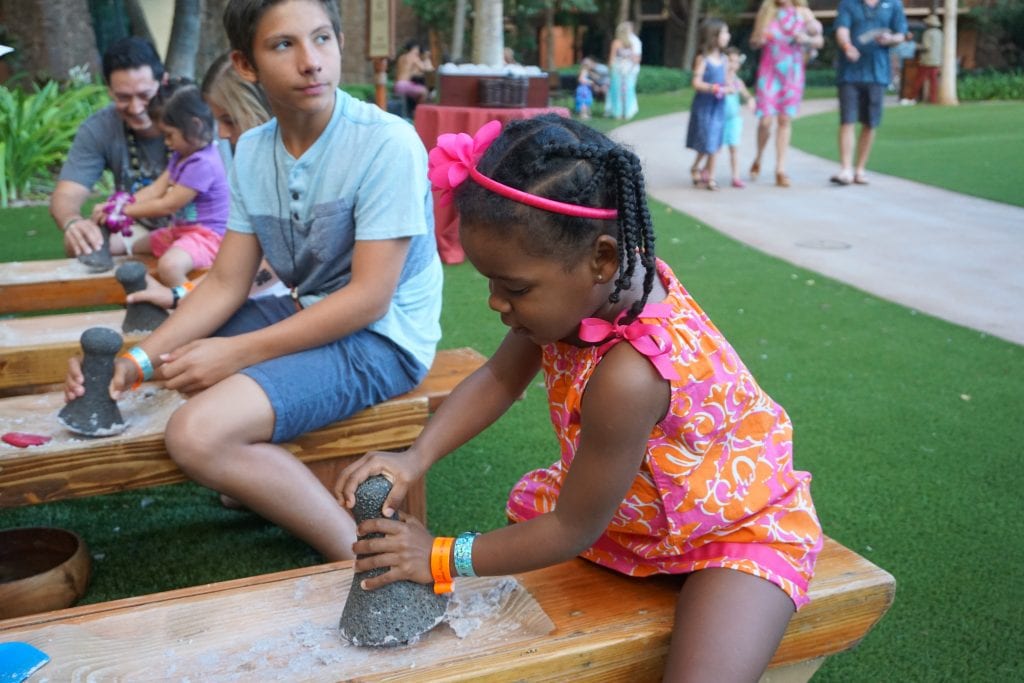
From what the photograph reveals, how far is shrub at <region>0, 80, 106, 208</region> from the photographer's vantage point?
32.0ft

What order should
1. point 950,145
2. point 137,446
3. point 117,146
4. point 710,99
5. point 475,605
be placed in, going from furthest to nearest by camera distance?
point 950,145
point 710,99
point 117,146
point 137,446
point 475,605

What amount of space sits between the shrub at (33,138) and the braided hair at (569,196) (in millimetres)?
9204

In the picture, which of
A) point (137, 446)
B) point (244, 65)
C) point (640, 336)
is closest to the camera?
point (640, 336)

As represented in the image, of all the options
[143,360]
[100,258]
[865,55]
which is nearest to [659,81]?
[865,55]

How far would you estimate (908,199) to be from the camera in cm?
998

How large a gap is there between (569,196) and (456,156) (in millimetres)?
252

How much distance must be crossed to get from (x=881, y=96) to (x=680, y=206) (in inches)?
95.9

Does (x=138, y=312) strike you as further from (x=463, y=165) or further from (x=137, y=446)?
(x=463, y=165)

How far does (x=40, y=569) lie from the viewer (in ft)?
9.61

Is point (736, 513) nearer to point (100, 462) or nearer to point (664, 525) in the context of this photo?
point (664, 525)

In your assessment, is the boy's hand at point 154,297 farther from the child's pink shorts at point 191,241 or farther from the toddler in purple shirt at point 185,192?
the child's pink shorts at point 191,241

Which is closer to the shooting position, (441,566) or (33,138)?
(441,566)

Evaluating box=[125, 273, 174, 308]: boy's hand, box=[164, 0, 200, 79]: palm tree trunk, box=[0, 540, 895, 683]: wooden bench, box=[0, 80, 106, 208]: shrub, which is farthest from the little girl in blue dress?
box=[0, 540, 895, 683]: wooden bench

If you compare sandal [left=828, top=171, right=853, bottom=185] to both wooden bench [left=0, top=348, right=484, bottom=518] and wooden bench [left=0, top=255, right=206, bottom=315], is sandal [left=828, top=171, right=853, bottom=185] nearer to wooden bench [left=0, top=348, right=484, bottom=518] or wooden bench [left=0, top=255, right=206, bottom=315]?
wooden bench [left=0, top=255, right=206, bottom=315]
